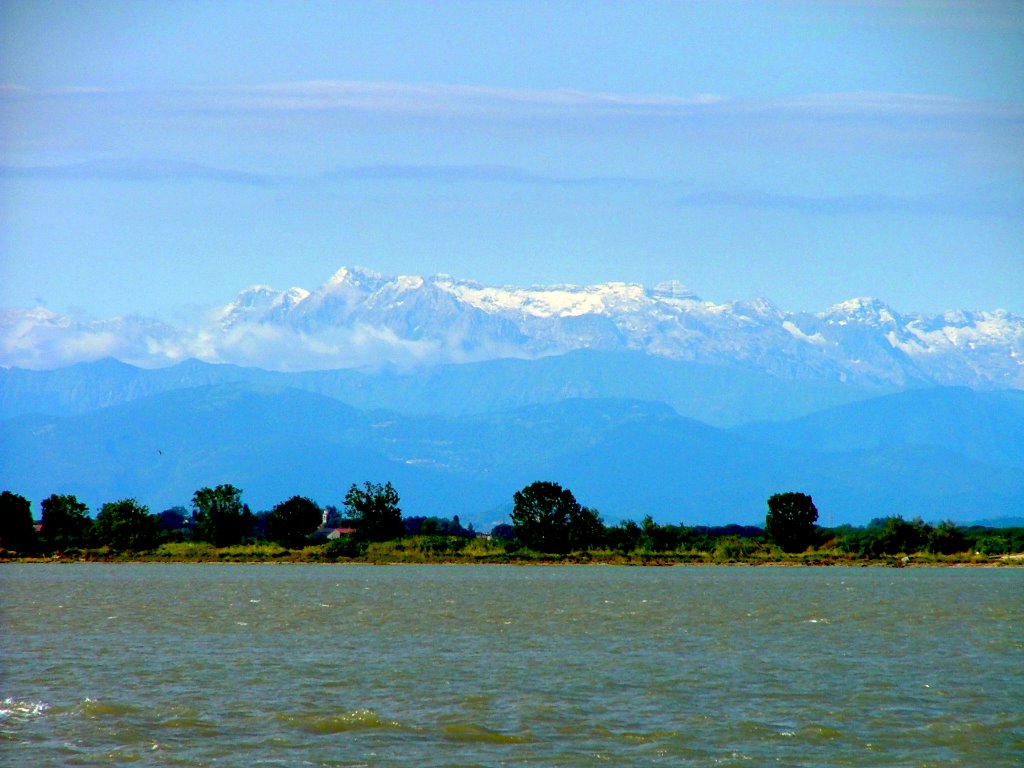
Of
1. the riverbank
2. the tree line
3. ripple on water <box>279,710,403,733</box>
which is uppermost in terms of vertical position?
the tree line

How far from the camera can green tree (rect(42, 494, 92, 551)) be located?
182m

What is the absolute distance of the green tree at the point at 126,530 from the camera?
176 m

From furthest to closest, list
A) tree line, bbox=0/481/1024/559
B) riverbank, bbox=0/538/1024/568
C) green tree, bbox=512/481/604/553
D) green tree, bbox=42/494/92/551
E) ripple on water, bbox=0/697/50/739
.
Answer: green tree, bbox=42/494/92/551 → tree line, bbox=0/481/1024/559 → green tree, bbox=512/481/604/553 → riverbank, bbox=0/538/1024/568 → ripple on water, bbox=0/697/50/739

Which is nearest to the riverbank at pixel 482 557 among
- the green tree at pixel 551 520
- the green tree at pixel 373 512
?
the green tree at pixel 551 520

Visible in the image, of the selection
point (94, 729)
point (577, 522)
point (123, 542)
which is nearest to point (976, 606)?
point (94, 729)

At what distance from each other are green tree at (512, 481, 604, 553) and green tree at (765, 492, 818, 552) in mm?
21096

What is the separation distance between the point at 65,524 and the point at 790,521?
91.4 metres

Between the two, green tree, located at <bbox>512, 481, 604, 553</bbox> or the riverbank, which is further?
green tree, located at <bbox>512, 481, 604, 553</bbox>

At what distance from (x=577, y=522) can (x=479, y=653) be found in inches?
4532

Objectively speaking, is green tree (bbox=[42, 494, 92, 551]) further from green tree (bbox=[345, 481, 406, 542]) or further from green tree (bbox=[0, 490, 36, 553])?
green tree (bbox=[345, 481, 406, 542])

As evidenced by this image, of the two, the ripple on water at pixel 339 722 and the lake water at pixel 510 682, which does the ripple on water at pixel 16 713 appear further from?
the ripple on water at pixel 339 722

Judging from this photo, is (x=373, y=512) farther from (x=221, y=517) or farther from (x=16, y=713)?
(x=16, y=713)

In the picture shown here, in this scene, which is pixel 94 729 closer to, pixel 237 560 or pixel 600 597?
pixel 600 597

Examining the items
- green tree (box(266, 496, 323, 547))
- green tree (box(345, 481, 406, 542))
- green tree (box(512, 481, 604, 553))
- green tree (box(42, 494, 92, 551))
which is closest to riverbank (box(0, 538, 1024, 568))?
green tree (box(512, 481, 604, 553))
